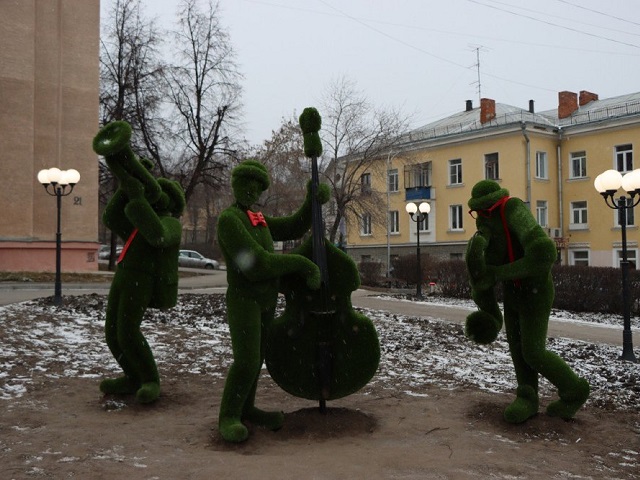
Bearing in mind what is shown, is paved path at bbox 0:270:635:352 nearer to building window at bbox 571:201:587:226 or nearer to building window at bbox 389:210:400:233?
building window at bbox 571:201:587:226

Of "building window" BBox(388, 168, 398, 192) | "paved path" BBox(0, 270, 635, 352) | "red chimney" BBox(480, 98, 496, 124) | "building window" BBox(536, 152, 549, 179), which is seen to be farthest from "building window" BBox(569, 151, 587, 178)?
"paved path" BBox(0, 270, 635, 352)

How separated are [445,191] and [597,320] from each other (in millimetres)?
23462

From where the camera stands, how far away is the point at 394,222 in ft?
129

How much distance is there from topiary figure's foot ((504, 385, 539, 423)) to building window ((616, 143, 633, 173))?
29941 mm

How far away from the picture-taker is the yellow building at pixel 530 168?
105 ft

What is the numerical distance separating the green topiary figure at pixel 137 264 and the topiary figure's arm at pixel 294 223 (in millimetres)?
912

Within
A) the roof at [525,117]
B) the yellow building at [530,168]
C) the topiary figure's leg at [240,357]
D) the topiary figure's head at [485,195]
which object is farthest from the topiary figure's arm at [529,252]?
the roof at [525,117]

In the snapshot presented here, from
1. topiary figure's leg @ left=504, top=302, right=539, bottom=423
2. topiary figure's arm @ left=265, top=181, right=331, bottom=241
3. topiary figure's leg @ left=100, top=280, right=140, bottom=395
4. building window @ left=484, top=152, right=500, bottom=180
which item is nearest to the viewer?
topiary figure's arm @ left=265, top=181, right=331, bottom=241

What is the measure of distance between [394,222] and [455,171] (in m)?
5.10

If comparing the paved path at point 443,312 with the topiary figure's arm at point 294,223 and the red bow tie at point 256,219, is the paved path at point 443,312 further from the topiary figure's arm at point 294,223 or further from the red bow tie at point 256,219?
the red bow tie at point 256,219

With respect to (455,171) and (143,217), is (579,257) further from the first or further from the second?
(143,217)

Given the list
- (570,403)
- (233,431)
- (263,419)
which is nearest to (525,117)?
(570,403)

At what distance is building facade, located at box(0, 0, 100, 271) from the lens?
77.6 feet

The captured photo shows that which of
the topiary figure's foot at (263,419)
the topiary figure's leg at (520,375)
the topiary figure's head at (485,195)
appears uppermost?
the topiary figure's head at (485,195)
